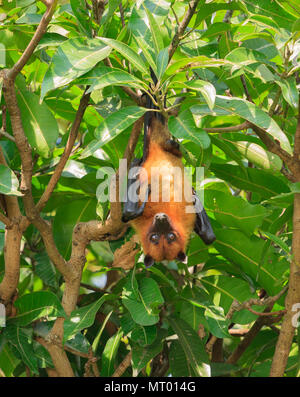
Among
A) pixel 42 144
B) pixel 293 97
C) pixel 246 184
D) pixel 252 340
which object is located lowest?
pixel 252 340

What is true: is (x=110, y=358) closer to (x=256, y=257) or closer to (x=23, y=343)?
(x=23, y=343)

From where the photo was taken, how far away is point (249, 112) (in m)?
2.41

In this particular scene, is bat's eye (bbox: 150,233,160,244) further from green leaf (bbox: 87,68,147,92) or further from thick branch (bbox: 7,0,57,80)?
thick branch (bbox: 7,0,57,80)

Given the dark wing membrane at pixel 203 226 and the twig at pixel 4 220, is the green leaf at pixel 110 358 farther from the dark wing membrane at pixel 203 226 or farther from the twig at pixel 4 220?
the twig at pixel 4 220

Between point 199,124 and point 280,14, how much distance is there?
821 mm

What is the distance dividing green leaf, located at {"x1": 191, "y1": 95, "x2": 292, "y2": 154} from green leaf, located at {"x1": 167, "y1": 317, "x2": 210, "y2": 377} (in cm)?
123

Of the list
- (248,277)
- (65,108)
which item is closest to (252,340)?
(248,277)

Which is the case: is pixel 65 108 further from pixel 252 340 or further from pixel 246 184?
pixel 252 340

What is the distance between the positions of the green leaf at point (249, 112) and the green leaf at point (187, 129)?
0.44 feet

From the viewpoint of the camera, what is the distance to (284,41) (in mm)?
2602

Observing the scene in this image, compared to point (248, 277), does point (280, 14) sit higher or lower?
higher

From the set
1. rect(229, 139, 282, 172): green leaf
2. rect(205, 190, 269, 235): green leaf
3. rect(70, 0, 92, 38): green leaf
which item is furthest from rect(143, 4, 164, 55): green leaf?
rect(205, 190, 269, 235): green leaf

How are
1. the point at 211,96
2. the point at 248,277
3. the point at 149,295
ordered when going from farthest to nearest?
the point at 248,277
the point at 149,295
the point at 211,96

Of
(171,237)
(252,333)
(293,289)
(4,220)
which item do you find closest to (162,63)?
(171,237)
